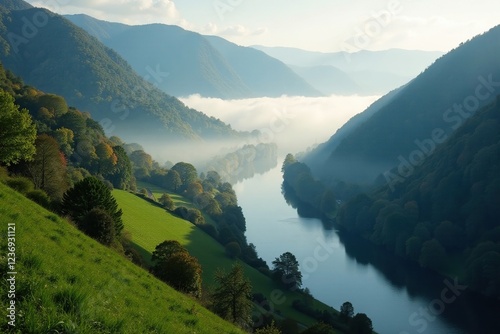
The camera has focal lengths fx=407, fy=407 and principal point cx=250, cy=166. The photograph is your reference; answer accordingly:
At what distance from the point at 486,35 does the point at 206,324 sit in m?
209

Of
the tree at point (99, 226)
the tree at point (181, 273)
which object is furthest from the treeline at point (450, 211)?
the tree at point (99, 226)

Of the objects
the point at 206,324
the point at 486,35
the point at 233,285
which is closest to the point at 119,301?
the point at 206,324

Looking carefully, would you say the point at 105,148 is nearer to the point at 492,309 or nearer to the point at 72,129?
the point at 72,129

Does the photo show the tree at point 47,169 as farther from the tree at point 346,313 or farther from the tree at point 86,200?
the tree at point 346,313

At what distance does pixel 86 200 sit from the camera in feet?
120

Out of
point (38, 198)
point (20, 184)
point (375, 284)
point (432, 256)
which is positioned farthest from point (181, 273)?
point (432, 256)

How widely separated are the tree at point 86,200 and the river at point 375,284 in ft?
130

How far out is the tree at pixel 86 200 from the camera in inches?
1410

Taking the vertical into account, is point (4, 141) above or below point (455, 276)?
below

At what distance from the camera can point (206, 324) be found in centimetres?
1460

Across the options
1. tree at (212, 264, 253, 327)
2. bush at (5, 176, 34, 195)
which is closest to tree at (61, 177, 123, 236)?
bush at (5, 176, 34, 195)

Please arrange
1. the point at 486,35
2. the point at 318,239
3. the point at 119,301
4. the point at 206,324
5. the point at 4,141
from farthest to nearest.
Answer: the point at 486,35
the point at 318,239
the point at 4,141
the point at 206,324
the point at 119,301

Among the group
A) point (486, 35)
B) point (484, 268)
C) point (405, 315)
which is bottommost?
point (405, 315)

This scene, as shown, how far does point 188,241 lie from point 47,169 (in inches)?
1013
